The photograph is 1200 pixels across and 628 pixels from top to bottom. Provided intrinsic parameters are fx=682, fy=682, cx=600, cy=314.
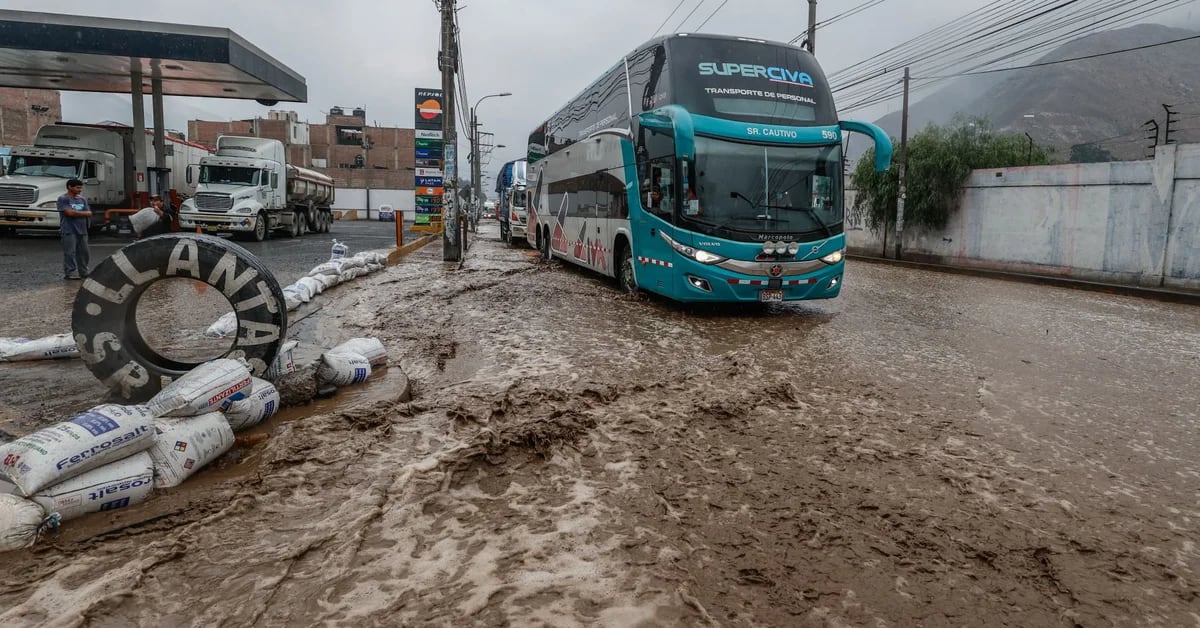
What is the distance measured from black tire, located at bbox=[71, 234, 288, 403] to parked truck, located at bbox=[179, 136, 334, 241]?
18.8m

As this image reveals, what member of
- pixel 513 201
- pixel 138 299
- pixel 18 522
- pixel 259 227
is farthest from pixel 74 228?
pixel 513 201

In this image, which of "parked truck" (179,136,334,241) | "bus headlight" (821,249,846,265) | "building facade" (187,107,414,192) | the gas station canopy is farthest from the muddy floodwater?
"building facade" (187,107,414,192)

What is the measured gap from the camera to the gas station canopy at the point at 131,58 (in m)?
17.7

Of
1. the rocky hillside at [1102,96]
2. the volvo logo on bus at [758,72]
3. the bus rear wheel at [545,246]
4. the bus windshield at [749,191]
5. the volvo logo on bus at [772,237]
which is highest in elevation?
the rocky hillside at [1102,96]

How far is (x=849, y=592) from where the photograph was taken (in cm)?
249

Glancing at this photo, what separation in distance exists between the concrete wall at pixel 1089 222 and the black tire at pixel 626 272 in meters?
13.3

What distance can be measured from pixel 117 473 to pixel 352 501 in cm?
100

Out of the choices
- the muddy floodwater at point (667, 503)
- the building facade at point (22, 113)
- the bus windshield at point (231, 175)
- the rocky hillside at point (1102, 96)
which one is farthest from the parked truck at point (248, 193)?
the rocky hillside at point (1102, 96)

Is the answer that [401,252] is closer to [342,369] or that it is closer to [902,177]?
[342,369]

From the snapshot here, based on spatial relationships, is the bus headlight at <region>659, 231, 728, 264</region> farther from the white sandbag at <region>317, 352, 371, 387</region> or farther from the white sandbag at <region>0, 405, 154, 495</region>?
the white sandbag at <region>0, 405, 154, 495</region>

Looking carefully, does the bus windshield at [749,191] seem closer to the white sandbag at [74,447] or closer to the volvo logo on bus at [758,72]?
the volvo logo on bus at [758,72]

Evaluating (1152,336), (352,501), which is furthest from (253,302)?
(1152,336)

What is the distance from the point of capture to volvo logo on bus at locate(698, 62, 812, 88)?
8.95 m

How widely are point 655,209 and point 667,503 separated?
635cm
